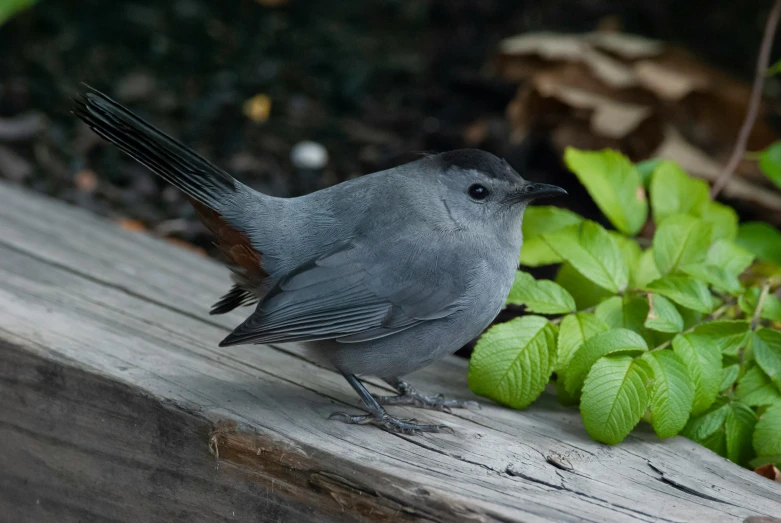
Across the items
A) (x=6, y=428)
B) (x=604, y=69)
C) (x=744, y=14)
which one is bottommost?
(x=6, y=428)

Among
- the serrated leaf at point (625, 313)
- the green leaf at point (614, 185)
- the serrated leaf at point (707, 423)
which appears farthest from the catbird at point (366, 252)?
the serrated leaf at point (707, 423)

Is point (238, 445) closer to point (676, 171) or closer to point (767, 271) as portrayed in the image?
point (676, 171)

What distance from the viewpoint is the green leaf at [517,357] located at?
2629mm

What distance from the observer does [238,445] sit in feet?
7.50

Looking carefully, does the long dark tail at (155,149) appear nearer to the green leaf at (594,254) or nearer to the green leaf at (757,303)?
the green leaf at (594,254)

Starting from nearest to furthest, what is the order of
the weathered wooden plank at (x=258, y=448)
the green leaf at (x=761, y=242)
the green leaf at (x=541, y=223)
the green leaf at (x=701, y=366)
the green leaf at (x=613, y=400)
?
the weathered wooden plank at (x=258, y=448), the green leaf at (x=613, y=400), the green leaf at (x=701, y=366), the green leaf at (x=541, y=223), the green leaf at (x=761, y=242)

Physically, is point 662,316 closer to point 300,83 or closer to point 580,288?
point 580,288

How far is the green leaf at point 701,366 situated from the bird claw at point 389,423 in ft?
2.36

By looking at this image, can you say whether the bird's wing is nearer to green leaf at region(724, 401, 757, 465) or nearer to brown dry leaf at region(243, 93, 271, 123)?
green leaf at region(724, 401, 757, 465)

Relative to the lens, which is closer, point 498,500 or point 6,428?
point 498,500

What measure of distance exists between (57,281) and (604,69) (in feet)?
11.0

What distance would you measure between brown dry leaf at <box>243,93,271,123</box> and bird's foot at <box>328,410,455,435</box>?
3.48 meters

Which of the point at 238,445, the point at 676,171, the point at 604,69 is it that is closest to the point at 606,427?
the point at 238,445

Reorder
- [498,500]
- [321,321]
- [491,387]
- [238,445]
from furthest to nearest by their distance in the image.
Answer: [491,387]
[321,321]
[238,445]
[498,500]
